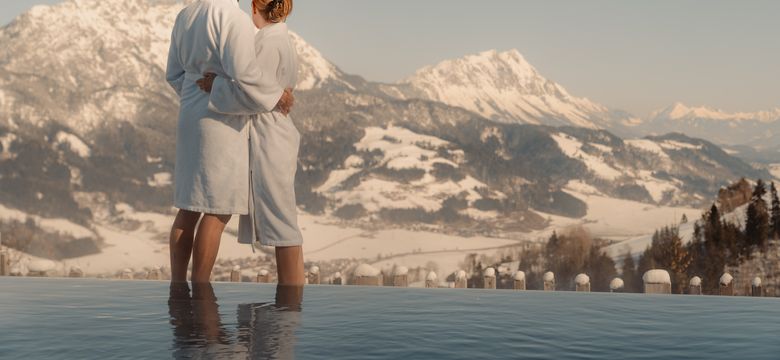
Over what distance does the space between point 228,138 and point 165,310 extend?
1.47m

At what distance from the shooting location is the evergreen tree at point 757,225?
6038 inches

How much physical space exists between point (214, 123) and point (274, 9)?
0.91 meters

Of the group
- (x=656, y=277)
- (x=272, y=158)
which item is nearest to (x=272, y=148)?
(x=272, y=158)

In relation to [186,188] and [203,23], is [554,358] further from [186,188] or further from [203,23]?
[203,23]

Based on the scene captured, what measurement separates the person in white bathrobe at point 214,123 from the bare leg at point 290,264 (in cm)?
43

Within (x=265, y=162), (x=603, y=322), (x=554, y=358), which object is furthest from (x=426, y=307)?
(x=554, y=358)

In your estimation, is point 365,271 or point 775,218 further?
point 775,218

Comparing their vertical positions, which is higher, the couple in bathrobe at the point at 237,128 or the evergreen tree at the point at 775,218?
the evergreen tree at the point at 775,218

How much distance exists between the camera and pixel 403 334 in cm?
394

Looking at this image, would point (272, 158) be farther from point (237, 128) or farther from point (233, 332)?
point (233, 332)

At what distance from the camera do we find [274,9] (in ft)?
19.6

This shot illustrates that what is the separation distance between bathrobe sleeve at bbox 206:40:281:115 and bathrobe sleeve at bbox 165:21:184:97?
64 centimetres

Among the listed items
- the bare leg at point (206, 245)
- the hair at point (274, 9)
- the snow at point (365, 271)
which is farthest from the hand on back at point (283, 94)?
the snow at point (365, 271)

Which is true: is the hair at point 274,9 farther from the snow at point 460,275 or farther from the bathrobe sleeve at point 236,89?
the snow at point 460,275
